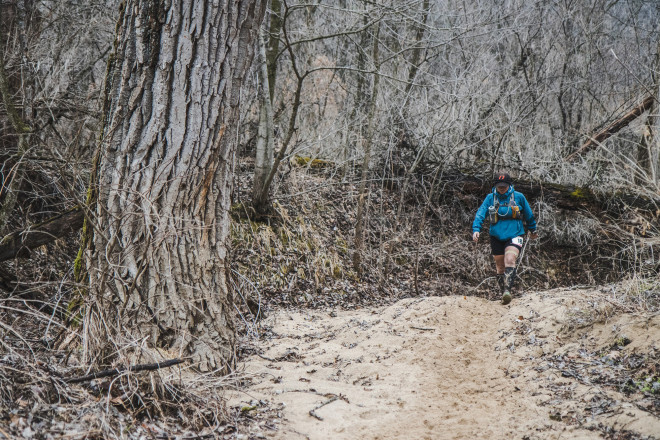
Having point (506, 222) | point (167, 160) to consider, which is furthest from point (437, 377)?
point (506, 222)

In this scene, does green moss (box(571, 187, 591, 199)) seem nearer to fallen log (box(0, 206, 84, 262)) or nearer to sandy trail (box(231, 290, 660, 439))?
sandy trail (box(231, 290, 660, 439))

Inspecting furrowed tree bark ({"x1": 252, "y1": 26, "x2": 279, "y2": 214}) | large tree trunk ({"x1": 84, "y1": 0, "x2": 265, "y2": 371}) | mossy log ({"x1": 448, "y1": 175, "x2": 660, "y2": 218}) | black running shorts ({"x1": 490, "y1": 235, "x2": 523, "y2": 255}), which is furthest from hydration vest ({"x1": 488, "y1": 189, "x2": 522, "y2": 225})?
large tree trunk ({"x1": 84, "y1": 0, "x2": 265, "y2": 371})

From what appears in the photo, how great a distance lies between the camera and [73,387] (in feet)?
8.91

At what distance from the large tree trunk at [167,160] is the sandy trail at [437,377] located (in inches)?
30.1

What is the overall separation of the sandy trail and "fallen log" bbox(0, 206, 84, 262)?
2.73 m

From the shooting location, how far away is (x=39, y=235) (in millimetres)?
5645

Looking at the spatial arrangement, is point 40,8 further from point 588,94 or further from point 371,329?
point 588,94

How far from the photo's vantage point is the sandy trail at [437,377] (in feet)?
10.9

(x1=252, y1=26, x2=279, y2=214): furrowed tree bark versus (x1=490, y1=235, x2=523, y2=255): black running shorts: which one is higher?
(x1=252, y1=26, x2=279, y2=214): furrowed tree bark

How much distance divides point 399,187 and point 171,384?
10.00 metres

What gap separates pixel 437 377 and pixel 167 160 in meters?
3.06

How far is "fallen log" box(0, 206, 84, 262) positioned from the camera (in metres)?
5.32

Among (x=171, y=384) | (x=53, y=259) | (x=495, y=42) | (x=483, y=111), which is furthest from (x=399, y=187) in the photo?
(x=171, y=384)

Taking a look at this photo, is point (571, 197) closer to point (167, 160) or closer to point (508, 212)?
point (508, 212)
